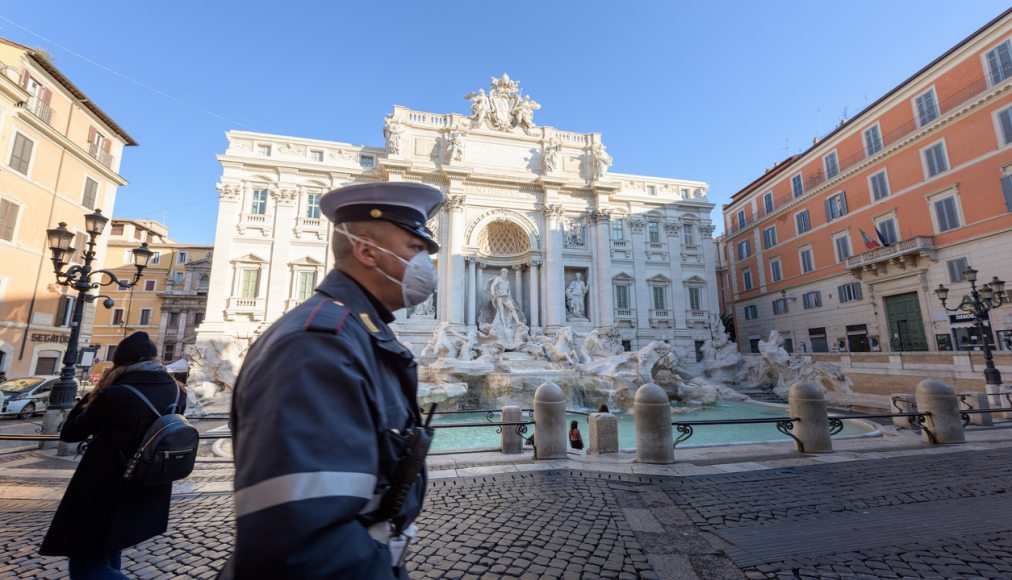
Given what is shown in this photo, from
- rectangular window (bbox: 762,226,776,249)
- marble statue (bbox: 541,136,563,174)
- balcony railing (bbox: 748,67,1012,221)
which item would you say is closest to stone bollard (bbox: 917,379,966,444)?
balcony railing (bbox: 748,67,1012,221)

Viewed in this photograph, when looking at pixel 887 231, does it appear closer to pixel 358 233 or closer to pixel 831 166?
pixel 831 166

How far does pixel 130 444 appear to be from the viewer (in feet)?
7.95

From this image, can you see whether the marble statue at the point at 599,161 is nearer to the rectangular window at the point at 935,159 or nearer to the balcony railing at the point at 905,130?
the balcony railing at the point at 905,130

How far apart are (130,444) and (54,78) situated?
25.5 meters

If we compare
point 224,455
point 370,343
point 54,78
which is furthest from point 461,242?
point 370,343

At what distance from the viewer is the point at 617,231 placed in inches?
1068

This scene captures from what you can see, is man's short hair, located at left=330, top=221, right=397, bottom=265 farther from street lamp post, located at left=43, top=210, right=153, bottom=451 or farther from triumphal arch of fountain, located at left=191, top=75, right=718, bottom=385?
triumphal arch of fountain, located at left=191, top=75, right=718, bottom=385

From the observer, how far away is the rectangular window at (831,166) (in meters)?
24.3

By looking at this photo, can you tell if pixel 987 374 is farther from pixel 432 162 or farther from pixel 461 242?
pixel 432 162

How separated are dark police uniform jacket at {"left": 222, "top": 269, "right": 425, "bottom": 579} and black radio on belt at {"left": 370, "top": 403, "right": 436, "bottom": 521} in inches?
1.2

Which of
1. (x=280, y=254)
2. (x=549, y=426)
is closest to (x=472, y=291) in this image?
(x=280, y=254)

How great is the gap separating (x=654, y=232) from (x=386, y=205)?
94.2ft

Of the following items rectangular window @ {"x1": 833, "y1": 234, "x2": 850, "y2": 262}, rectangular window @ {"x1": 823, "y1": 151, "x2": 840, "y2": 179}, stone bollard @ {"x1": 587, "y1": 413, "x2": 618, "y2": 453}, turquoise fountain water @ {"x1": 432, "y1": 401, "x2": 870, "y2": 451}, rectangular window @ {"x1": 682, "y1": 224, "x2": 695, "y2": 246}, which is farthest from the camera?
rectangular window @ {"x1": 682, "y1": 224, "x2": 695, "y2": 246}

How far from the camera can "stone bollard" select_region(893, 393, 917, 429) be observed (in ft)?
28.0
